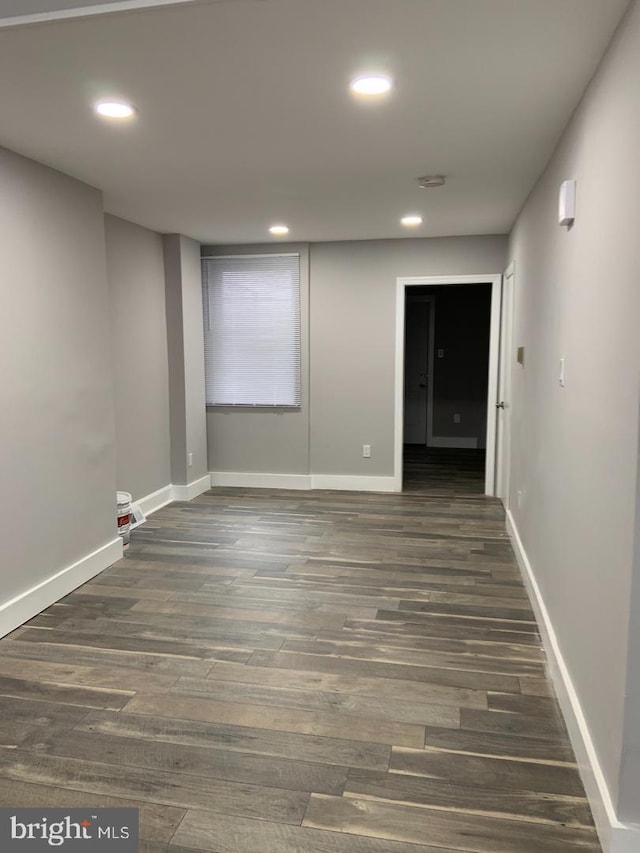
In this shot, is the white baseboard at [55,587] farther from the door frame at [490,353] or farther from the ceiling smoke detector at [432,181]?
the ceiling smoke detector at [432,181]

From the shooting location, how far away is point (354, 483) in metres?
5.98

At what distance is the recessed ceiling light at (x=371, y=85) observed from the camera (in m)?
2.18

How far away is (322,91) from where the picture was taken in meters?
2.28

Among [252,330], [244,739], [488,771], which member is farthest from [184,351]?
[488,771]

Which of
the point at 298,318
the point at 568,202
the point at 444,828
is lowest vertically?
the point at 444,828

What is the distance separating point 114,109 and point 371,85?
105 cm

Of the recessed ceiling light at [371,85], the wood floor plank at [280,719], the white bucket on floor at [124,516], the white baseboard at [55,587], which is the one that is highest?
the recessed ceiling light at [371,85]

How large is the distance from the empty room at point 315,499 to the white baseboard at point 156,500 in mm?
41

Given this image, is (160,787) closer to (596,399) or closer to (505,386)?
(596,399)

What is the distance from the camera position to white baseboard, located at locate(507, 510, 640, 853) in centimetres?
162

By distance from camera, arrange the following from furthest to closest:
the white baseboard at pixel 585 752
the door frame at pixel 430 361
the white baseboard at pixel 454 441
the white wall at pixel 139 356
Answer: the white baseboard at pixel 454 441 < the door frame at pixel 430 361 < the white wall at pixel 139 356 < the white baseboard at pixel 585 752

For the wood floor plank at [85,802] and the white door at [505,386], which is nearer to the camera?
the wood floor plank at [85,802]

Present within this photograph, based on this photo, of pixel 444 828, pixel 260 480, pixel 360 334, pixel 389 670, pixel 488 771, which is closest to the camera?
pixel 444 828

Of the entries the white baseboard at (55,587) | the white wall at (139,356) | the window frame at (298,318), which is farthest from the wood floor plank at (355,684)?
the window frame at (298,318)
